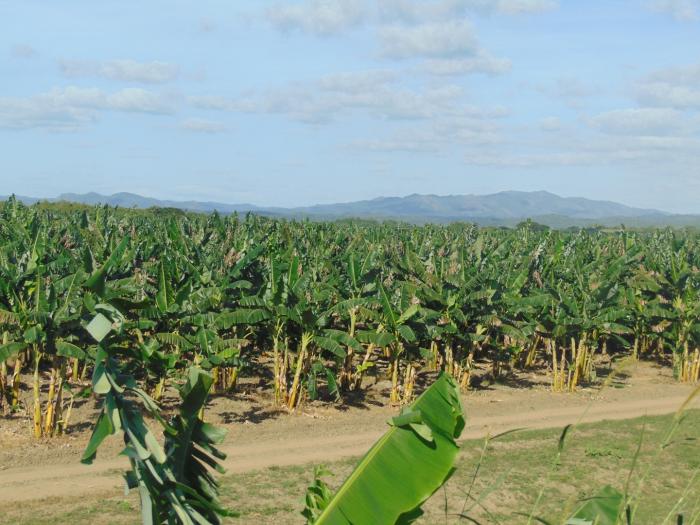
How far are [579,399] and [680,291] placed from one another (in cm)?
593

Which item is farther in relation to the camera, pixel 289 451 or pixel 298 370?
pixel 298 370

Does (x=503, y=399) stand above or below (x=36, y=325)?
below

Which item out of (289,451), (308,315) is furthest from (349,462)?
(308,315)

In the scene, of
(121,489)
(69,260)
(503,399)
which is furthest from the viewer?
(503,399)

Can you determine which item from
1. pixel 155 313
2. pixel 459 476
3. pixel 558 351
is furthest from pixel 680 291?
pixel 155 313

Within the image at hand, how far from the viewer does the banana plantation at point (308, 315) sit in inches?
674

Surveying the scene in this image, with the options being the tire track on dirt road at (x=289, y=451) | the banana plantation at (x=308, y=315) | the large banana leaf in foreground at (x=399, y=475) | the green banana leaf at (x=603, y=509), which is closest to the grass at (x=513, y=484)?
the tire track on dirt road at (x=289, y=451)

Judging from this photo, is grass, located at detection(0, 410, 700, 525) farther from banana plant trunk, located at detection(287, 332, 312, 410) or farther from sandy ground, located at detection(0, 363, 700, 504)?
banana plant trunk, located at detection(287, 332, 312, 410)

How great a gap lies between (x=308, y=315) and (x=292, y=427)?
2.87 meters

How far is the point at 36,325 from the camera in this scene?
1559 centimetres

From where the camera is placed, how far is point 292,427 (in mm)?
18922

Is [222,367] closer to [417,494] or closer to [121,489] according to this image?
[121,489]

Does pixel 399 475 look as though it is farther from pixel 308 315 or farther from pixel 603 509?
pixel 308 315

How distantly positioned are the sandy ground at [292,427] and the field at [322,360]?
0.07 m
